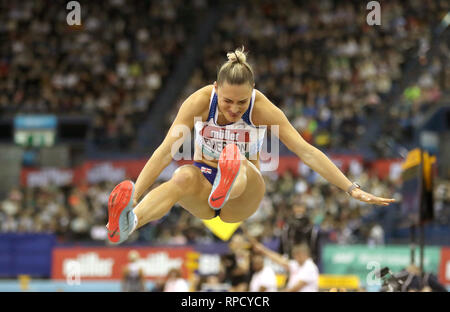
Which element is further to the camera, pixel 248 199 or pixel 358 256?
pixel 358 256

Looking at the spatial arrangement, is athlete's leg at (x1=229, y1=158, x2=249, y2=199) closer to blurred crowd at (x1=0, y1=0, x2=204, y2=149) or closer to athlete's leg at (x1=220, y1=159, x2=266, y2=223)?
athlete's leg at (x1=220, y1=159, x2=266, y2=223)

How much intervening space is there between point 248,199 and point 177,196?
81 centimetres

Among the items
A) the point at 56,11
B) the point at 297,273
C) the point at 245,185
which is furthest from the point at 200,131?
the point at 56,11

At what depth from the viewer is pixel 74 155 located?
1981 centimetres

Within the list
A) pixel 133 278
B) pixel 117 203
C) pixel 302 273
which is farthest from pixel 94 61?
pixel 117 203

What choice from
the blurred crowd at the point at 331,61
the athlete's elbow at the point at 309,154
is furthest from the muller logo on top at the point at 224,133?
the blurred crowd at the point at 331,61

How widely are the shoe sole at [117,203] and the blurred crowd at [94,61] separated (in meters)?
14.4

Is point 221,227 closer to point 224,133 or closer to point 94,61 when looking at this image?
point 224,133

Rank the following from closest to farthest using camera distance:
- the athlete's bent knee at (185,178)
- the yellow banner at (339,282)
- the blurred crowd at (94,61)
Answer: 1. the athlete's bent knee at (185,178)
2. the yellow banner at (339,282)
3. the blurred crowd at (94,61)

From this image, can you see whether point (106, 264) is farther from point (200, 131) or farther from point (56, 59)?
point (200, 131)

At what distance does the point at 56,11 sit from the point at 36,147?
15.2 feet

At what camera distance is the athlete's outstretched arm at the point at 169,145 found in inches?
199

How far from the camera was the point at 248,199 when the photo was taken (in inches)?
229

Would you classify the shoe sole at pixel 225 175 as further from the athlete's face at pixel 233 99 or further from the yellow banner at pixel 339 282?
the yellow banner at pixel 339 282
